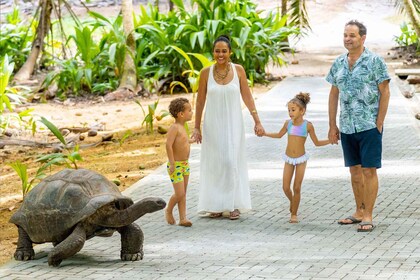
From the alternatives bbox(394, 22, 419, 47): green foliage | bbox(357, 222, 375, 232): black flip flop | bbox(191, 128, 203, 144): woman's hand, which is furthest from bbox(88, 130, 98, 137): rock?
bbox(394, 22, 419, 47): green foliage

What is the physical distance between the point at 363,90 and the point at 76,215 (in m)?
2.82

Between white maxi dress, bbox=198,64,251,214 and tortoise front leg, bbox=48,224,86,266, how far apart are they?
83.0 inches

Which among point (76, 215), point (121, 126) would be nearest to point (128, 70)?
point (121, 126)

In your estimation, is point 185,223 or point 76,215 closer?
point 76,215

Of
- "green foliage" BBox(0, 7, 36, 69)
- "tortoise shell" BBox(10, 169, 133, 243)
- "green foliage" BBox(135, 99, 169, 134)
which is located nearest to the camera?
"tortoise shell" BBox(10, 169, 133, 243)

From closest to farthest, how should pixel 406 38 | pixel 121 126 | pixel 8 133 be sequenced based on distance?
pixel 8 133 → pixel 121 126 → pixel 406 38

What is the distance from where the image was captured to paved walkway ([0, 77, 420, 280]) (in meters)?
6.97

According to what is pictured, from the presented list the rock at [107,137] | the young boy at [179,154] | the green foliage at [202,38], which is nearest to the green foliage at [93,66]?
the green foliage at [202,38]

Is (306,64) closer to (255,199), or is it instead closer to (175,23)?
(175,23)

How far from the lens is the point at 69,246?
23.3 ft

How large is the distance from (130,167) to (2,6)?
117 ft

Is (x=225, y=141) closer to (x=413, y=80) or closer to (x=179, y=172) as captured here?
(x=179, y=172)

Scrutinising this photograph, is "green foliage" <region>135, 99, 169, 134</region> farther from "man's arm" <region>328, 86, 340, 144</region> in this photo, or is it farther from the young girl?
"man's arm" <region>328, 86, 340, 144</region>

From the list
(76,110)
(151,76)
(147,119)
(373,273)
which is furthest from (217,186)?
(151,76)
